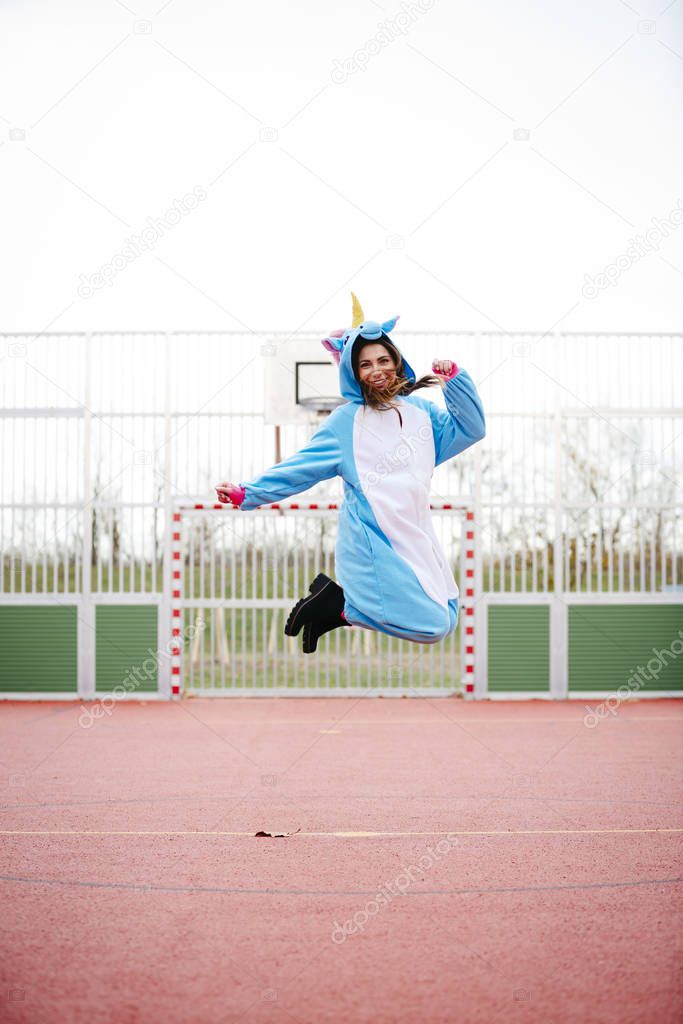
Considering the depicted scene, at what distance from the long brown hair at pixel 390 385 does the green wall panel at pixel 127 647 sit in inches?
358

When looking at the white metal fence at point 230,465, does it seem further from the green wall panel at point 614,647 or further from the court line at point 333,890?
the court line at point 333,890

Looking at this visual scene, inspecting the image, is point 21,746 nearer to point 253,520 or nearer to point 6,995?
point 253,520

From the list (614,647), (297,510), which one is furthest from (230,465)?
(614,647)

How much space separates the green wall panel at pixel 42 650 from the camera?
12.6 meters

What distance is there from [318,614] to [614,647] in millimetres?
9568

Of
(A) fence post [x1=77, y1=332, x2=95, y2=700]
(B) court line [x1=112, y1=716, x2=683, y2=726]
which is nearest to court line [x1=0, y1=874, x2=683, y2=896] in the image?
(B) court line [x1=112, y1=716, x2=683, y2=726]

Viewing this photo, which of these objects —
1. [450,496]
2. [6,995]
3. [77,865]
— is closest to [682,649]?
[450,496]

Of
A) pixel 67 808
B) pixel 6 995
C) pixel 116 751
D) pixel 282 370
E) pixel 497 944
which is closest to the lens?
pixel 6 995

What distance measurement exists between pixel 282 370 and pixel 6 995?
31.6 feet

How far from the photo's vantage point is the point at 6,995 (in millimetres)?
3375

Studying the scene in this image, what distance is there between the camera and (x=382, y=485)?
12.7 ft

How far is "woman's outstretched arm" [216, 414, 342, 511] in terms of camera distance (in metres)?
3.84

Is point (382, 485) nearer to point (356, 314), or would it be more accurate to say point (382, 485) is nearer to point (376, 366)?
point (376, 366)

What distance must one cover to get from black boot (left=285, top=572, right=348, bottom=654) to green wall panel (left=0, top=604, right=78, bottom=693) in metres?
9.26
